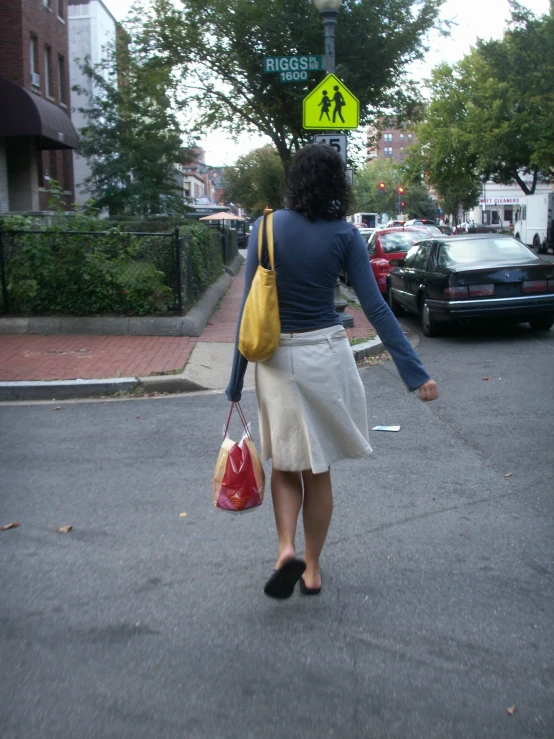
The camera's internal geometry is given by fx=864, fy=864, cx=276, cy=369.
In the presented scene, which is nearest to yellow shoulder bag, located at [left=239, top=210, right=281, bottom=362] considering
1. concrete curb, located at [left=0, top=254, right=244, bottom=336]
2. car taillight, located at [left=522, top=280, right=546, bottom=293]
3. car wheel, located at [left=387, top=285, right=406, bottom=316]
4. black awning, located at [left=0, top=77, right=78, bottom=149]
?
concrete curb, located at [left=0, top=254, right=244, bottom=336]

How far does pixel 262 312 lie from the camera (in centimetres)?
337

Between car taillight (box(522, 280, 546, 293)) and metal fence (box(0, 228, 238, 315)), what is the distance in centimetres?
458

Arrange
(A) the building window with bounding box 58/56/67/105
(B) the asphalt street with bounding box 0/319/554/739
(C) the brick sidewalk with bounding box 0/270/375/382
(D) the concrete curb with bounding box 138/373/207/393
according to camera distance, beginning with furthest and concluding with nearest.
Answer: (A) the building window with bounding box 58/56/67/105, (C) the brick sidewalk with bounding box 0/270/375/382, (D) the concrete curb with bounding box 138/373/207/393, (B) the asphalt street with bounding box 0/319/554/739

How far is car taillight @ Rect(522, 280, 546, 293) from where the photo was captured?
452 inches

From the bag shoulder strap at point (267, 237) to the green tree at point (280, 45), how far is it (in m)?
17.2

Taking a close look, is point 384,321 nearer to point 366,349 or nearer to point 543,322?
point 366,349

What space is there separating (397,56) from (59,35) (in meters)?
12.7

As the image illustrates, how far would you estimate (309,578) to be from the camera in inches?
150

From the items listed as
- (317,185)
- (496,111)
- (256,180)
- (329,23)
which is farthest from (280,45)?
(256,180)

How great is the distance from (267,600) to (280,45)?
18.5 metres

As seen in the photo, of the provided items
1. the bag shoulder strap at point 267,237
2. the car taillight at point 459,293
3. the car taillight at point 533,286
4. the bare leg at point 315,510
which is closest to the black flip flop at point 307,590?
the bare leg at point 315,510

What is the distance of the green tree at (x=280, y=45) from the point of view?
1973cm

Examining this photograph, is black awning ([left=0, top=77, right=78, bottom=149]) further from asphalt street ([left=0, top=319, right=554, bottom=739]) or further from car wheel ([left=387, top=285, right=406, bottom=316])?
asphalt street ([left=0, top=319, right=554, bottom=739])

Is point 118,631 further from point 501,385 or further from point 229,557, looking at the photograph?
point 501,385
